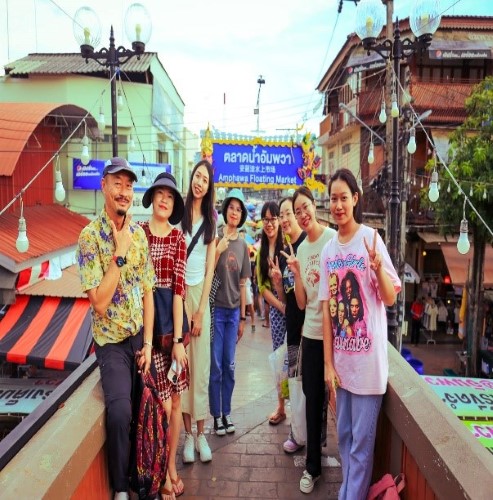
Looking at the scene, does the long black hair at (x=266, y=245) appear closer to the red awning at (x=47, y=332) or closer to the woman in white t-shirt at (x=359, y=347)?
the woman in white t-shirt at (x=359, y=347)

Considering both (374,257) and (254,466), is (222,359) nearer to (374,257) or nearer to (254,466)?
(254,466)

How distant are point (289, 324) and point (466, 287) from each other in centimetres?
1021

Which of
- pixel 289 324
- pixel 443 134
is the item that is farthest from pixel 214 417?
pixel 443 134

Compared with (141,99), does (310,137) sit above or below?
below

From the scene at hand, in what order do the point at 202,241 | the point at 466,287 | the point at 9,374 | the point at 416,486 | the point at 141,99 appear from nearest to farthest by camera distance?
1. the point at 416,486
2. the point at 202,241
3. the point at 9,374
4. the point at 466,287
5. the point at 141,99

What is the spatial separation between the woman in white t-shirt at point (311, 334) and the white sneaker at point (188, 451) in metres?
0.82

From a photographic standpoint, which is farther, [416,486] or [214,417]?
[214,417]

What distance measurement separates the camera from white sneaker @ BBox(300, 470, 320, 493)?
9.62 feet

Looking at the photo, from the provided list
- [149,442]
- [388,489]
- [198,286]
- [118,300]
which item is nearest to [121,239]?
[118,300]

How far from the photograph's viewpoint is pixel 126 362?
2.52 metres

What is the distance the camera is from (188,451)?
3.30m

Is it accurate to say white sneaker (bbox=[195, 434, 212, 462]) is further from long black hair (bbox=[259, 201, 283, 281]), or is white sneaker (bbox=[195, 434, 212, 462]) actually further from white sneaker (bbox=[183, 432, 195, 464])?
long black hair (bbox=[259, 201, 283, 281])

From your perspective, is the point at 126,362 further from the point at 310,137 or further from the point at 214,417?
the point at 310,137

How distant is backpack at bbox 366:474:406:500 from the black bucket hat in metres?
2.03
